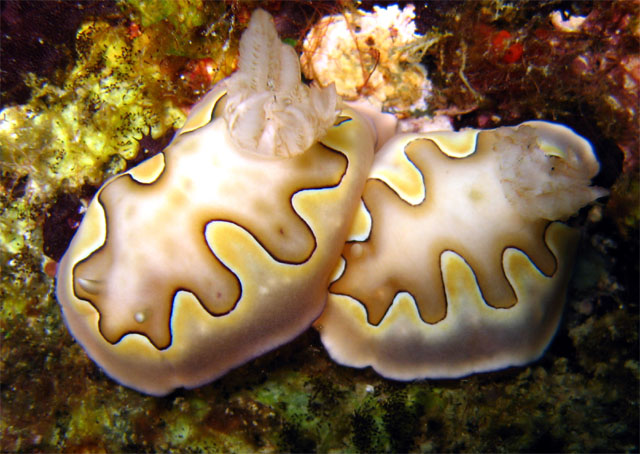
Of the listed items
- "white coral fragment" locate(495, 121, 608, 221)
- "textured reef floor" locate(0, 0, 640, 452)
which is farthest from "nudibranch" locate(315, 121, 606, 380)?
"textured reef floor" locate(0, 0, 640, 452)

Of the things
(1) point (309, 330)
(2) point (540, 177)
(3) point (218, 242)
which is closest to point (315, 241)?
(3) point (218, 242)

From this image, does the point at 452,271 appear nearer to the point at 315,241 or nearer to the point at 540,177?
the point at 540,177

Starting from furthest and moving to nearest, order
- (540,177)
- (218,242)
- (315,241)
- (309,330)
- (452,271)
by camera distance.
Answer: (309,330)
(452,271)
(540,177)
(315,241)
(218,242)

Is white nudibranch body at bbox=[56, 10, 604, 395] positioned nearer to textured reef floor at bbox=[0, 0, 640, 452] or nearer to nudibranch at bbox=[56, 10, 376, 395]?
nudibranch at bbox=[56, 10, 376, 395]

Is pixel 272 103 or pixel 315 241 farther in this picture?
pixel 315 241

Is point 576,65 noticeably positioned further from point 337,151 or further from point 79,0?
point 79,0

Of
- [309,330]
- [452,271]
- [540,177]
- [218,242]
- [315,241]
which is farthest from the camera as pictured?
[309,330]
